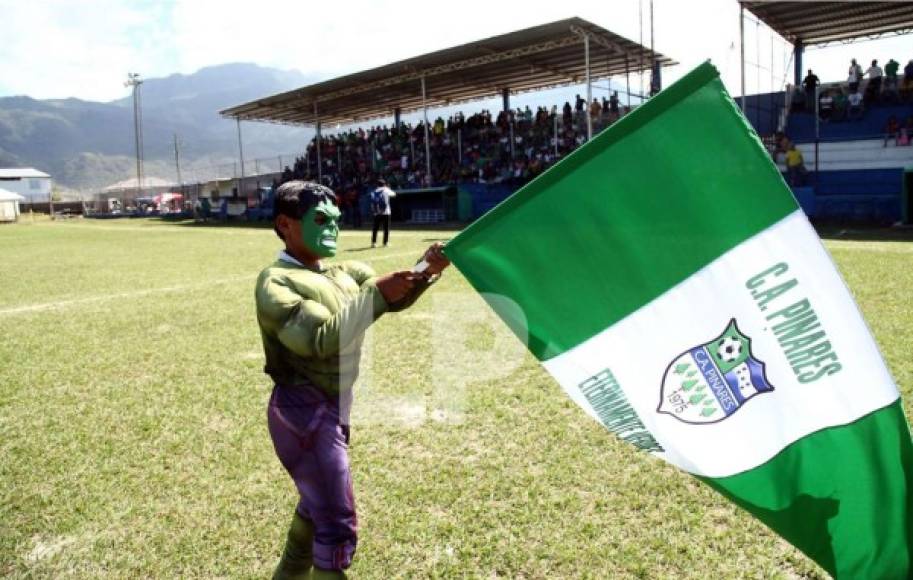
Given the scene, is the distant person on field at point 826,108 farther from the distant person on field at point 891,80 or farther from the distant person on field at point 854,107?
the distant person on field at point 891,80

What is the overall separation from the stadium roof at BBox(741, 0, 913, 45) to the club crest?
21.4 metres

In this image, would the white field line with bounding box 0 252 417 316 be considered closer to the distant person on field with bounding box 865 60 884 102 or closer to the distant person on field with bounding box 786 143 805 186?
the distant person on field with bounding box 786 143 805 186

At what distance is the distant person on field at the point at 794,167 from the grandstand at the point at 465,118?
599cm

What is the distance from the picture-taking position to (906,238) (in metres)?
14.8

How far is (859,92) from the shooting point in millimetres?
21422

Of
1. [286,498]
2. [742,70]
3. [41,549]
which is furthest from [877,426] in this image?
[742,70]

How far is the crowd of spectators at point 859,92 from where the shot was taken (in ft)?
67.6

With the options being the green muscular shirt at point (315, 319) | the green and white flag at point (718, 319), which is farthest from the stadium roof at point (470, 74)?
the green and white flag at point (718, 319)

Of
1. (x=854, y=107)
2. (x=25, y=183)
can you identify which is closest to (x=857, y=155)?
(x=854, y=107)

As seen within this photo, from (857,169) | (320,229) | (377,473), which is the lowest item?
(377,473)

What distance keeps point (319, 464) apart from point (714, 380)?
1369 mm

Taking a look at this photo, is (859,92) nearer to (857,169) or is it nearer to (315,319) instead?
(857,169)

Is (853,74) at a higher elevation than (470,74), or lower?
lower

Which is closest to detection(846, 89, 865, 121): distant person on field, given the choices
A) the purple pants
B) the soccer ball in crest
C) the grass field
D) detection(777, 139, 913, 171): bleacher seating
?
detection(777, 139, 913, 171): bleacher seating
